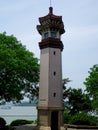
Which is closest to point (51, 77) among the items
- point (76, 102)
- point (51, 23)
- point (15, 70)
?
point (15, 70)

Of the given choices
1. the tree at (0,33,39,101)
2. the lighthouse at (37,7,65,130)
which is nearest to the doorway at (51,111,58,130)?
the lighthouse at (37,7,65,130)

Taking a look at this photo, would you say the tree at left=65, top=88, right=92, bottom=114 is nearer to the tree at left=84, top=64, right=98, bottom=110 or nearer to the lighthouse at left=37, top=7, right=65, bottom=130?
the tree at left=84, top=64, right=98, bottom=110

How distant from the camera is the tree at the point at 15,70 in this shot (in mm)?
36006

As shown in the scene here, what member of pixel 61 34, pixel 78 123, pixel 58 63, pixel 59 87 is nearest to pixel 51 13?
pixel 61 34

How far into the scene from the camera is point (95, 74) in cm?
4612

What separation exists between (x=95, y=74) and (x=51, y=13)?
43.2 feet

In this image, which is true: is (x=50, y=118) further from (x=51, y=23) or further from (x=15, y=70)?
(x=51, y=23)

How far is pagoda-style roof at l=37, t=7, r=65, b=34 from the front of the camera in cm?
3878

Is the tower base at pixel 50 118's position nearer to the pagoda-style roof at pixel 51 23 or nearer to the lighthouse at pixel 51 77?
the lighthouse at pixel 51 77

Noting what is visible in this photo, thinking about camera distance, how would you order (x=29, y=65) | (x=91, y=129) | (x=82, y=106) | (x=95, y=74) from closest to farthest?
(x=91, y=129)
(x=29, y=65)
(x=95, y=74)
(x=82, y=106)

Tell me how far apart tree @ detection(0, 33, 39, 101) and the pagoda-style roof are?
4.16 m

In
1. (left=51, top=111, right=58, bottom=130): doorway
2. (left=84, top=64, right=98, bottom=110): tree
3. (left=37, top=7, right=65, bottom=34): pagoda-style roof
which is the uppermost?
(left=37, top=7, right=65, bottom=34): pagoda-style roof

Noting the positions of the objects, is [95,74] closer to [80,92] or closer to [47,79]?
[80,92]

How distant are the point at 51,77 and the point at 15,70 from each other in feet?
16.2
